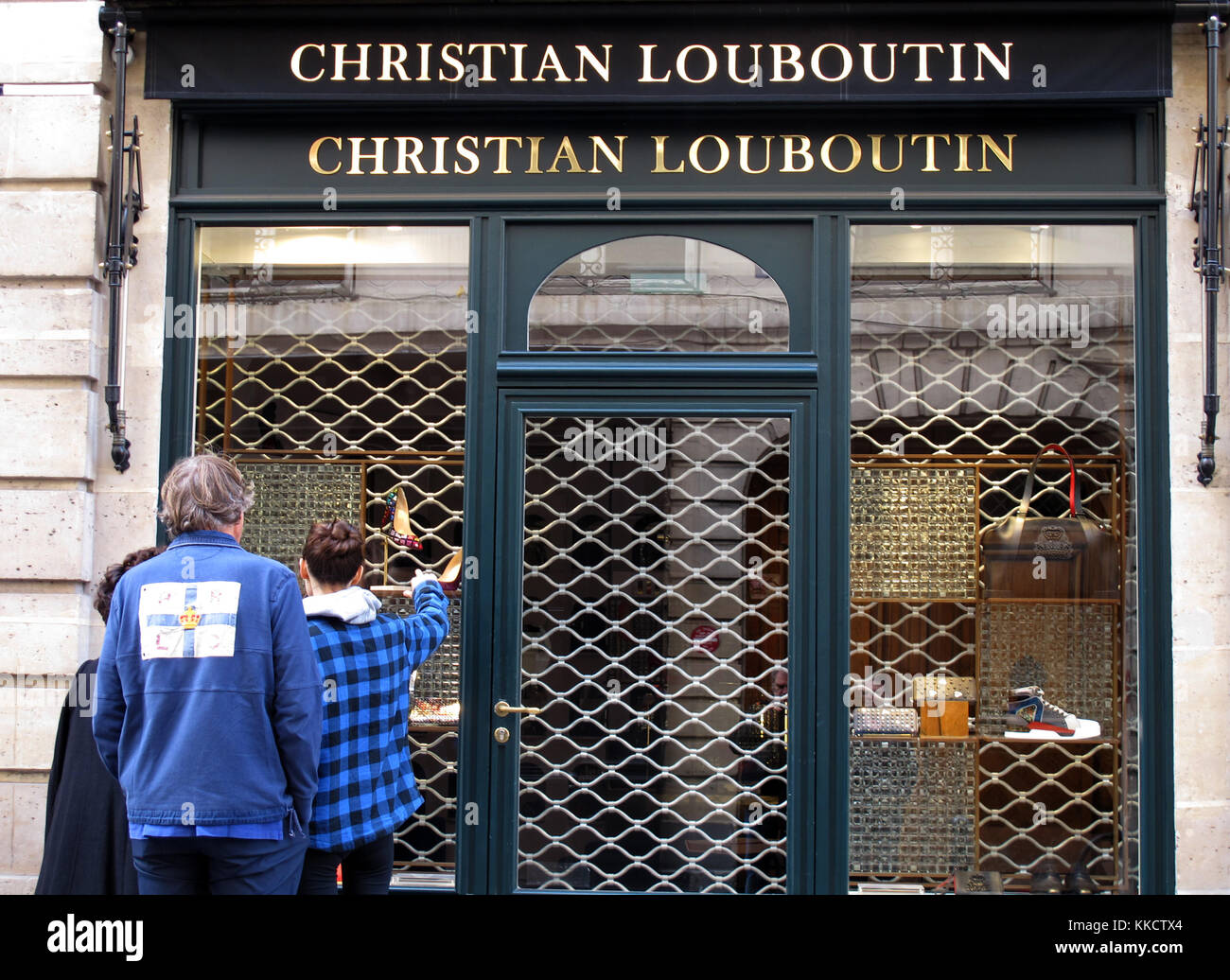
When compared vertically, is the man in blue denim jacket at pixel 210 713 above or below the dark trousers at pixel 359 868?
above

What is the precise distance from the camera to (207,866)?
10.2ft

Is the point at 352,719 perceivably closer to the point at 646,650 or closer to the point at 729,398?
the point at 646,650

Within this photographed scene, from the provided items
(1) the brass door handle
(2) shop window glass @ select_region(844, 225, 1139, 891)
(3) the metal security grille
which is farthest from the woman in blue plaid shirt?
(2) shop window glass @ select_region(844, 225, 1139, 891)

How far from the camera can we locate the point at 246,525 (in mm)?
4992

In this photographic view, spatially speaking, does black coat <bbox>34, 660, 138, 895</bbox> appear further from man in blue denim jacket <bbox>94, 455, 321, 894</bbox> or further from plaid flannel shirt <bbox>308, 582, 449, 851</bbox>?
plaid flannel shirt <bbox>308, 582, 449, 851</bbox>

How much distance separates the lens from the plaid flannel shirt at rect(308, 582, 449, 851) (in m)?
3.42

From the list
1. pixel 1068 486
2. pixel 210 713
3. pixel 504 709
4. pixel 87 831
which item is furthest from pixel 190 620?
pixel 1068 486

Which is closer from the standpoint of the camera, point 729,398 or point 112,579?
point 112,579

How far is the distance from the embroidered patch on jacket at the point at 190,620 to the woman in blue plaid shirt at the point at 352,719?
38cm

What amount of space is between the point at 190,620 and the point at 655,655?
7.16 feet

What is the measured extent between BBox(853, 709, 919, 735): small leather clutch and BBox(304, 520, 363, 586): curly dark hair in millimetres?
2329

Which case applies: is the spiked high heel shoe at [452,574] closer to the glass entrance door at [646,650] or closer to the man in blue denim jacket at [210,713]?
the glass entrance door at [646,650]

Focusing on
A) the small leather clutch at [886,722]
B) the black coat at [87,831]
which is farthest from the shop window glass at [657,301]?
the black coat at [87,831]

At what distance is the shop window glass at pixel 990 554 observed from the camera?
15.6 feet
